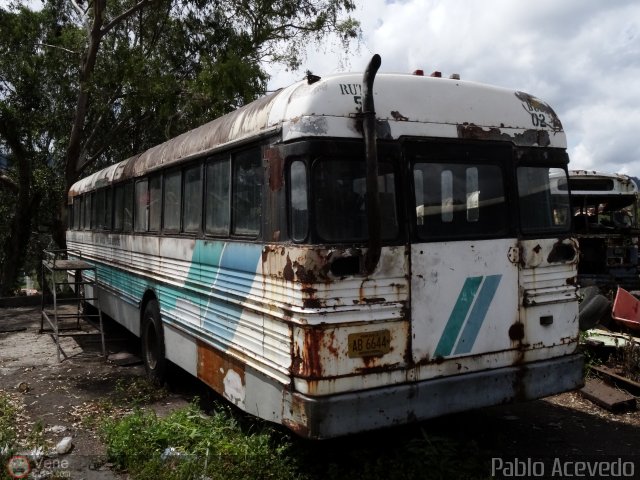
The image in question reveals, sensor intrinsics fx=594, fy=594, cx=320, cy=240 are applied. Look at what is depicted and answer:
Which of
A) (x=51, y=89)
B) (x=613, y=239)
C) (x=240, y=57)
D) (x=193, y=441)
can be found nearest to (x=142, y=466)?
(x=193, y=441)

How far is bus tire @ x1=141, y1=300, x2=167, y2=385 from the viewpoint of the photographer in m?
6.34

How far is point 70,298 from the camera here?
913 cm

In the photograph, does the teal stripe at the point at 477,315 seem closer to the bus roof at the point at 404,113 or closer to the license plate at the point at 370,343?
the license plate at the point at 370,343

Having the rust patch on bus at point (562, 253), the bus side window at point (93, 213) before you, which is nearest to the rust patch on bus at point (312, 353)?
the rust patch on bus at point (562, 253)

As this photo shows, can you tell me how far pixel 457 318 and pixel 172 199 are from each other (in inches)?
132

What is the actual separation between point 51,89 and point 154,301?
14.6 m

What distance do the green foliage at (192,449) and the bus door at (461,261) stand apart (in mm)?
1262

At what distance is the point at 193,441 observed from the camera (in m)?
4.58

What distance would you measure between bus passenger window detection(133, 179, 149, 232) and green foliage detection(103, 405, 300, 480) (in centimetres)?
270

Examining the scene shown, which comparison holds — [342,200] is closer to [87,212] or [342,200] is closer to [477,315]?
[477,315]

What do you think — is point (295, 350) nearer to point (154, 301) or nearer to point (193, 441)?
point (193, 441)

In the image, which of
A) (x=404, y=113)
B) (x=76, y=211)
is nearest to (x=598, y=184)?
(x=404, y=113)

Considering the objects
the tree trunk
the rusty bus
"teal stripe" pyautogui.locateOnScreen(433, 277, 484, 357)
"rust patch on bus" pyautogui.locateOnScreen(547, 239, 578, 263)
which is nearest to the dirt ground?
the rusty bus

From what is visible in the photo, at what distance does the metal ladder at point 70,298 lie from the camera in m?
8.19
